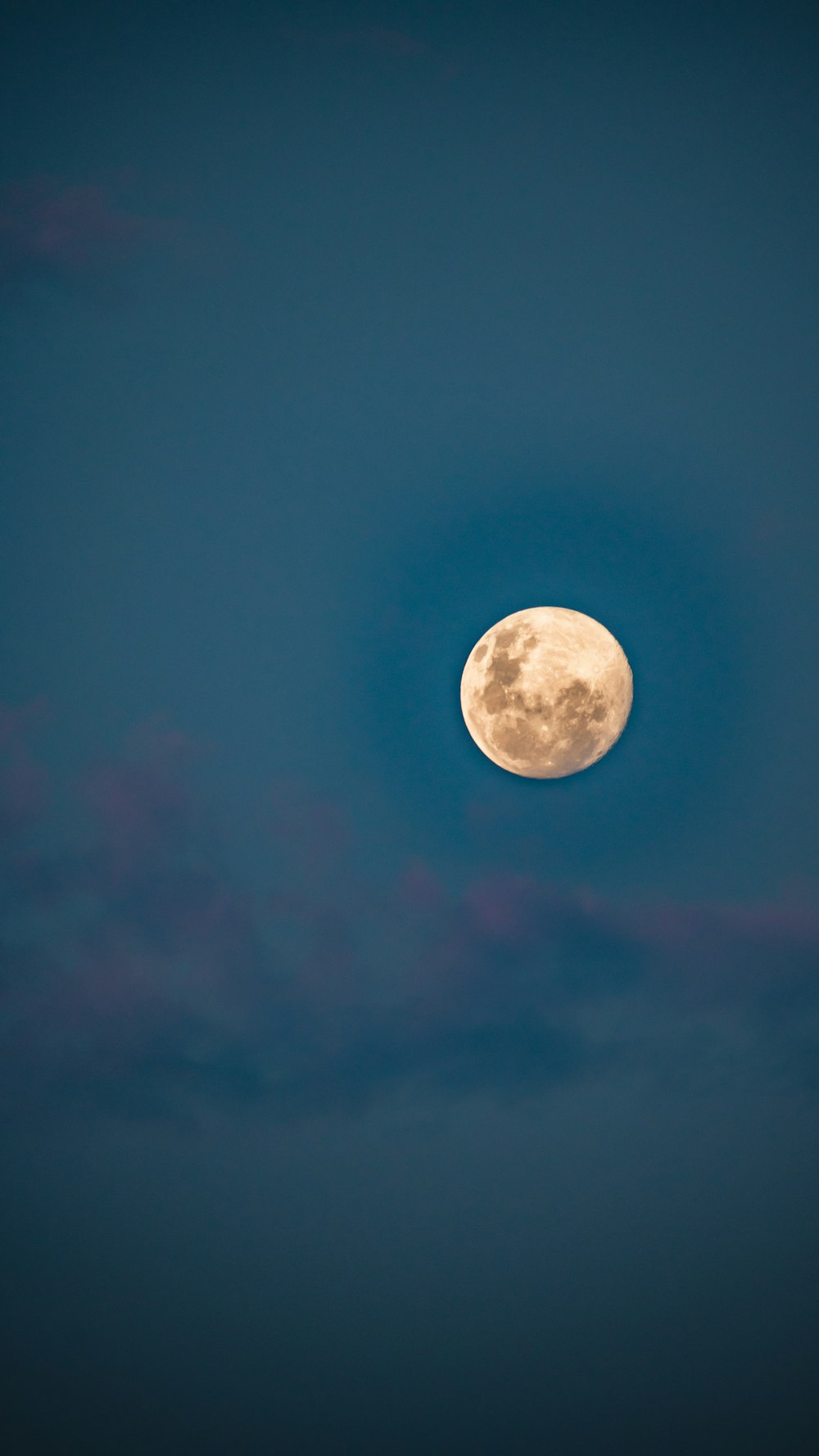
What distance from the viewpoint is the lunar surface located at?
11.9m

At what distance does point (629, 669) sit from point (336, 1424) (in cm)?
2600

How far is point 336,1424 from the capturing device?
23.8 meters

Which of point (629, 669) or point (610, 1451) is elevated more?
point (629, 669)

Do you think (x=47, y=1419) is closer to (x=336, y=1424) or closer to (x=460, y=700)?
(x=336, y=1424)

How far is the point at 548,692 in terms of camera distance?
11859 millimetres

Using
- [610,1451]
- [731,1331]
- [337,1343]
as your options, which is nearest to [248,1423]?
[337,1343]

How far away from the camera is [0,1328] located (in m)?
21.7

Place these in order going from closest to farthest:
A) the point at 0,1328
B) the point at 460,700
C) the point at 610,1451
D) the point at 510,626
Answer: the point at 510,626 < the point at 460,700 < the point at 0,1328 < the point at 610,1451

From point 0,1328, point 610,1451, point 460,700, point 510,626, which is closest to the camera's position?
point 510,626

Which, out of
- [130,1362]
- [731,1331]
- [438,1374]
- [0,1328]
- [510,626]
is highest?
[510,626]

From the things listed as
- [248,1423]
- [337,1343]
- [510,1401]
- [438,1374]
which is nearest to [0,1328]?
[248,1423]

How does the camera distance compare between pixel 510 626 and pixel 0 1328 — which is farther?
pixel 0 1328

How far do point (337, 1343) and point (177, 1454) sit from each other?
551 centimetres

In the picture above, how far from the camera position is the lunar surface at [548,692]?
470 inches
